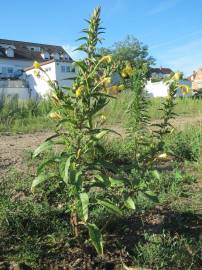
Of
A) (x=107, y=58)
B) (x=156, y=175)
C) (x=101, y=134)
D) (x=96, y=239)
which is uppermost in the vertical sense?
(x=107, y=58)

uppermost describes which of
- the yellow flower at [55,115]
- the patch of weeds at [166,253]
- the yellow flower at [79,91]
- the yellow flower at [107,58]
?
the yellow flower at [107,58]

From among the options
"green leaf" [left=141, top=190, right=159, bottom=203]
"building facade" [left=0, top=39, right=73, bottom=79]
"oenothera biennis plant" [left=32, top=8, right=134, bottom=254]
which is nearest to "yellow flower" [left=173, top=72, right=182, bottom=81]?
"oenothera biennis plant" [left=32, top=8, right=134, bottom=254]

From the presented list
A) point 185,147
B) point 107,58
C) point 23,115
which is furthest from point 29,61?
point 107,58

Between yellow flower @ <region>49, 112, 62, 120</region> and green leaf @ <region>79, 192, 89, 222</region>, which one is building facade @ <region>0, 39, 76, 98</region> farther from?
green leaf @ <region>79, 192, 89, 222</region>

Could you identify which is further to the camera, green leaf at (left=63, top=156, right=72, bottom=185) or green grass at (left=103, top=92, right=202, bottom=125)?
green grass at (left=103, top=92, right=202, bottom=125)

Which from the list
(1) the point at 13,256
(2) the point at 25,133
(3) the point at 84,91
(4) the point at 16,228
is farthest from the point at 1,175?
(2) the point at 25,133

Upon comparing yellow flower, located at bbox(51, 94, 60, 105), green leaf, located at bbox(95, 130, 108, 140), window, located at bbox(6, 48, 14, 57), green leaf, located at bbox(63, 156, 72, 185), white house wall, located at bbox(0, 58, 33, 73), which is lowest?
green leaf, located at bbox(63, 156, 72, 185)

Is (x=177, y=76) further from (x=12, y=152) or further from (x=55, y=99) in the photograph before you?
(x=12, y=152)

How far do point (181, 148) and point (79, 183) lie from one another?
12.5 feet

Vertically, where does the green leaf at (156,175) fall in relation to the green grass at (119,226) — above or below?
above

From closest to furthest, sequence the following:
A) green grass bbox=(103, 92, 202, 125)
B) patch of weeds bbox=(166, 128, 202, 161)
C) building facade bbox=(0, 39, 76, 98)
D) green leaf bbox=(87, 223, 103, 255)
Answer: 1. green leaf bbox=(87, 223, 103, 255)
2. patch of weeds bbox=(166, 128, 202, 161)
3. green grass bbox=(103, 92, 202, 125)
4. building facade bbox=(0, 39, 76, 98)

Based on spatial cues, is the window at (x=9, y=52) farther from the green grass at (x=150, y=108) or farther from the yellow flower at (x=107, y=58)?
the yellow flower at (x=107, y=58)

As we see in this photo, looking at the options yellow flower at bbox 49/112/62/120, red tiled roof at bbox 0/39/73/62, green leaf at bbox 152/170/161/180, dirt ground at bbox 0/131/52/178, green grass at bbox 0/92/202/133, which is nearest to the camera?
yellow flower at bbox 49/112/62/120

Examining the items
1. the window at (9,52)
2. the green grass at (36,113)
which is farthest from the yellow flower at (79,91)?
the window at (9,52)
